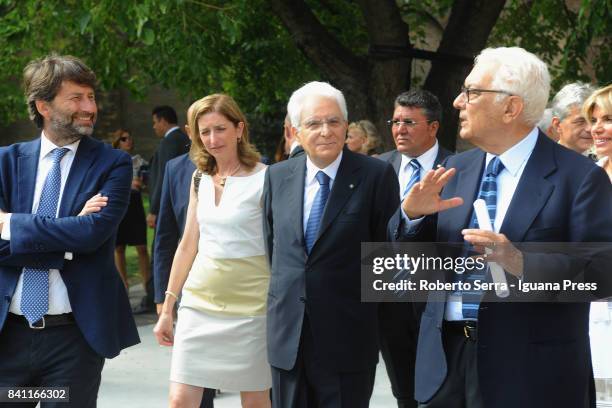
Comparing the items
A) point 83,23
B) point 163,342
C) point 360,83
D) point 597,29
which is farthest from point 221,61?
point 163,342

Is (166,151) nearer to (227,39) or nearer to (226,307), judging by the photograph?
(227,39)

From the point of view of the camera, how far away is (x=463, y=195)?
164 inches

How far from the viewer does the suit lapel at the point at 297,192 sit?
5.09 m

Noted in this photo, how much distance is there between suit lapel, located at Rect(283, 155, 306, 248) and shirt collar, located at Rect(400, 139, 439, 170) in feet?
5.98

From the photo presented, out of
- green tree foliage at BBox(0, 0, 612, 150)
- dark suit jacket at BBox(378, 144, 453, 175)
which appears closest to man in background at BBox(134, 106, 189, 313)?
green tree foliage at BBox(0, 0, 612, 150)

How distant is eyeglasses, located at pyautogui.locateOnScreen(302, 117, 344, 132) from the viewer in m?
5.17

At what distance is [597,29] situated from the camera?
10211 mm

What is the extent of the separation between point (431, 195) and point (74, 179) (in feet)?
6.19

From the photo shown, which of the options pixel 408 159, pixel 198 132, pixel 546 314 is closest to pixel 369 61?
pixel 408 159

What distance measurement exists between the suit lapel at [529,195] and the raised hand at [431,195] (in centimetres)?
20

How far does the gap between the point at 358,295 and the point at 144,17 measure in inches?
193

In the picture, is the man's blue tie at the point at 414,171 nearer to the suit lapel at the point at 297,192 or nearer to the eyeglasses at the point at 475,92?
the suit lapel at the point at 297,192

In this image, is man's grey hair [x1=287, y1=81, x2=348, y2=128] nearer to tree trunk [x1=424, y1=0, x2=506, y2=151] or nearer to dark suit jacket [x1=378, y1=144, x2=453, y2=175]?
dark suit jacket [x1=378, y1=144, x2=453, y2=175]

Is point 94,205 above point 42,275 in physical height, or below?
above
